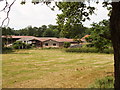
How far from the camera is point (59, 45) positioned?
237ft

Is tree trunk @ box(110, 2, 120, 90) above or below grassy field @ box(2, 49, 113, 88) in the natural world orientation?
above

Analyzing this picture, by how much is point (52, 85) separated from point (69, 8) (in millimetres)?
4965

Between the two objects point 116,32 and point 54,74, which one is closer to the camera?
point 116,32

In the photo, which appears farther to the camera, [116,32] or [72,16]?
[72,16]

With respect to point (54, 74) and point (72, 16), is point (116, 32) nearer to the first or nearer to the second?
point (72, 16)

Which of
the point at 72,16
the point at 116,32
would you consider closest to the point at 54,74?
the point at 72,16

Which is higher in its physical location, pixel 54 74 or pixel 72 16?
pixel 72 16

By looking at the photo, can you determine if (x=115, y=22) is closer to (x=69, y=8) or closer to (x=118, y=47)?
(x=118, y=47)

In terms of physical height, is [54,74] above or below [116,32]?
below

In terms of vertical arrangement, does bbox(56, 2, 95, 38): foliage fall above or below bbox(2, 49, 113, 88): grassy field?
above

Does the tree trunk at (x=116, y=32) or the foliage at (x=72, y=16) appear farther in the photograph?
the foliage at (x=72, y=16)

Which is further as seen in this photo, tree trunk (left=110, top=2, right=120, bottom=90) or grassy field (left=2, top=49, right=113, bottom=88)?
grassy field (left=2, top=49, right=113, bottom=88)

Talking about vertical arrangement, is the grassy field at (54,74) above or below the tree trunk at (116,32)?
below

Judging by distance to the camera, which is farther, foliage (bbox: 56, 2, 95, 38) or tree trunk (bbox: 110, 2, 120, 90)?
foliage (bbox: 56, 2, 95, 38)
